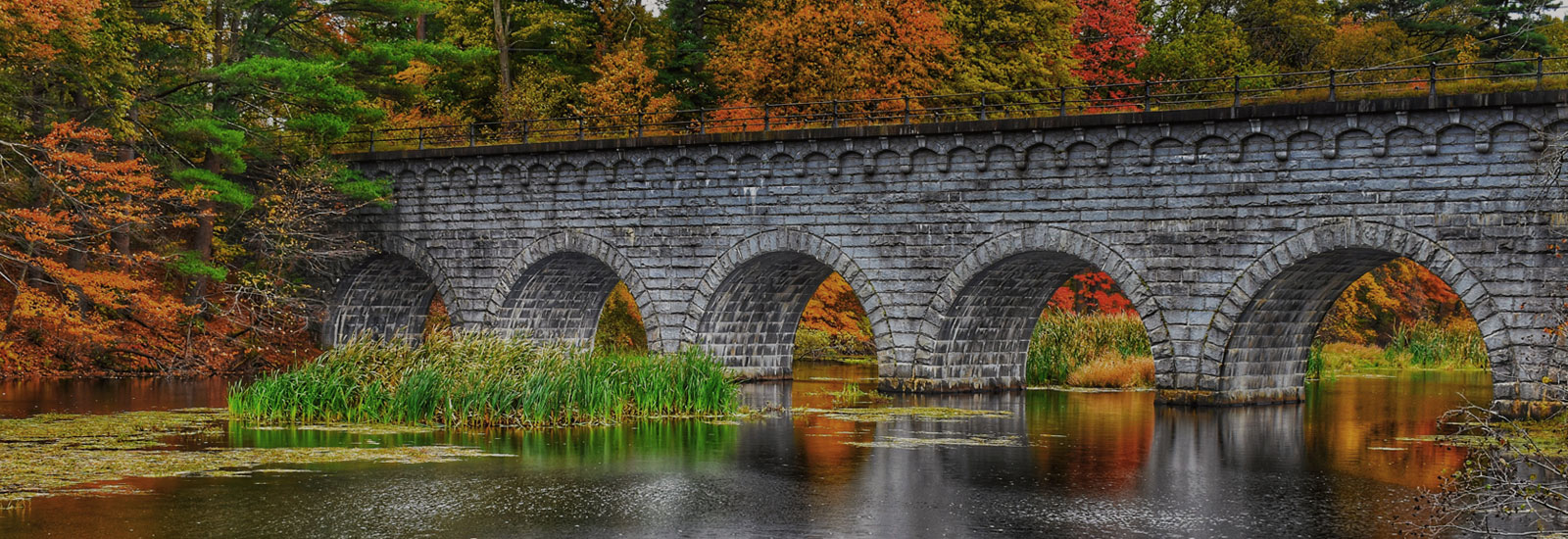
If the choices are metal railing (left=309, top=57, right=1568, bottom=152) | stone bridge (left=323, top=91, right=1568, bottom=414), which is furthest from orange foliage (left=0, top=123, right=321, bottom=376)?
metal railing (left=309, top=57, right=1568, bottom=152)

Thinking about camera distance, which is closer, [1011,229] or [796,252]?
[1011,229]

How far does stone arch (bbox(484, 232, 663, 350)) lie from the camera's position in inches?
1148

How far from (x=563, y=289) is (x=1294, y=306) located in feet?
45.5

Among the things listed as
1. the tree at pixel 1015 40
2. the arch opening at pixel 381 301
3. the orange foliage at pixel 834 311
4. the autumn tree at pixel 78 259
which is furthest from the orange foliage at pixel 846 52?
the autumn tree at pixel 78 259

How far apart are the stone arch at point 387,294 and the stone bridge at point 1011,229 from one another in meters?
0.13

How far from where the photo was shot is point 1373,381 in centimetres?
3269

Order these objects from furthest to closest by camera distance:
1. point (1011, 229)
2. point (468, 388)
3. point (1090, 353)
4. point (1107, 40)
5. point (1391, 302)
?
point (1391, 302)
point (1107, 40)
point (1090, 353)
point (1011, 229)
point (468, 388)

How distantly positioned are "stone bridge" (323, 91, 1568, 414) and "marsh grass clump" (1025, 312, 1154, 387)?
1920mm

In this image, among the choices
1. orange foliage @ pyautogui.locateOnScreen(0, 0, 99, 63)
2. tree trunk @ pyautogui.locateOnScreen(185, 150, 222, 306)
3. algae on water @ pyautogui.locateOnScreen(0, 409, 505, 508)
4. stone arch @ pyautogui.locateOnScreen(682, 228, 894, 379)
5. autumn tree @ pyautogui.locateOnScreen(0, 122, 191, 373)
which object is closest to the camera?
algae on water @ pyautogui.locateOnScreen(0, 409, 505, 508)

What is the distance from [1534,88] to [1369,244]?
275cm

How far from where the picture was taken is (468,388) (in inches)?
792

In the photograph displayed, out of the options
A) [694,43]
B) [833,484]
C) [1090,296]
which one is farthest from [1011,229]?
[694,43]

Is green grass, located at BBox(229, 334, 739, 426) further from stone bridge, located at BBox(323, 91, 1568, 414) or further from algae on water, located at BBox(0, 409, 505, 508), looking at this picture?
stone bridge, located at BBox(323, 91, 1568, 414)

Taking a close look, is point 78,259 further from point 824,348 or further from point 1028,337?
point 824,348
